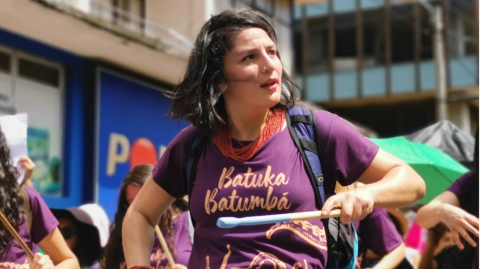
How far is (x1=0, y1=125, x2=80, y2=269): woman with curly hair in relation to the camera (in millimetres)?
4184

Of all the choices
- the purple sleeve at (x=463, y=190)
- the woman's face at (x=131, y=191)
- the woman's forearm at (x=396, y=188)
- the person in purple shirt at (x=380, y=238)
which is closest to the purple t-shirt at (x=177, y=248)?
the woman's face at (x=131, y=191)

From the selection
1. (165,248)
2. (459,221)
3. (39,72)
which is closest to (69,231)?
(165,248)

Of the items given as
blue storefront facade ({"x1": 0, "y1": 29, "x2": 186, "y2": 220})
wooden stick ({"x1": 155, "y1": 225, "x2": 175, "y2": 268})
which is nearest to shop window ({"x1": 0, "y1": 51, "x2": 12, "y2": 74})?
blue storefront facade ({"x1": 0, "y1": 29, "x2": 186, "y2": 220})

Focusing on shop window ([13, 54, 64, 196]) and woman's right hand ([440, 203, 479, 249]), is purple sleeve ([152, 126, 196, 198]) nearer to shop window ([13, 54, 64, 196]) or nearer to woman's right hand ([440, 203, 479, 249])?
woman's right hand ([440, 203, 479, 249])

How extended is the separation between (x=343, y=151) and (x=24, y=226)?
1910 mm

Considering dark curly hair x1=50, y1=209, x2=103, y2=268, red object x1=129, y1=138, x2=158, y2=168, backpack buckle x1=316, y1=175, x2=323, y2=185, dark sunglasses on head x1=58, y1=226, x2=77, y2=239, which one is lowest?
red object x1=129, y1=138, x2=158, y2=168

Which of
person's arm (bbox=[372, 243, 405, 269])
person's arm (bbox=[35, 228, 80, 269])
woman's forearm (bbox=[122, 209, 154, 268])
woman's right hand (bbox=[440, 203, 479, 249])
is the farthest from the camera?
person's arm (bbox=[372, 243, 405, 269])

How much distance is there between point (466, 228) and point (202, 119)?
1.77m

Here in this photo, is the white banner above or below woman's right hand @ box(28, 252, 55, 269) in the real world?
above

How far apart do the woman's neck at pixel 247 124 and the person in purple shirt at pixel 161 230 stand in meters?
2.33

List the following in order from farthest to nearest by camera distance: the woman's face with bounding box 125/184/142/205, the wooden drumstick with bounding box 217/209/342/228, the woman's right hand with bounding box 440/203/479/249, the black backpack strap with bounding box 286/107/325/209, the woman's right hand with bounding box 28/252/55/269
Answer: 1. the woman's face with bounding box 125/184/142/205
2. the woman's right hand with bounding box 440/203/479/249
3. the woman's right hand with bounding box 28/252/55/269
4. the black backpack strap with bounding box 286/107/325/209
5. the wooden drumstick with bounding box 217/209/342/228

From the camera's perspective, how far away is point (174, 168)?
342 cm

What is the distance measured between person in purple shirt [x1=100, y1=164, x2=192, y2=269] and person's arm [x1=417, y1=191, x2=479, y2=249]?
5.36 ft

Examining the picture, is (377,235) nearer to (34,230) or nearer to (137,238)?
(34,230)
